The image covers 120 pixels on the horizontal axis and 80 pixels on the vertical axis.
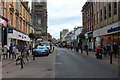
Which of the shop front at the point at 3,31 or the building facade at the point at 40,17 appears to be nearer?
the shop front at the point at 3,31

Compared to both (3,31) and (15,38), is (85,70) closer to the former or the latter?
(3,31)

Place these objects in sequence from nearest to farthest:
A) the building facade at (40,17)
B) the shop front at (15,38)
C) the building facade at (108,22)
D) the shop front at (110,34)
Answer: the shop front at (110,34) → the building facade at (108,22) → the shop front at (15,38) → the building facade at (40,17)

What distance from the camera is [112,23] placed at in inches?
842

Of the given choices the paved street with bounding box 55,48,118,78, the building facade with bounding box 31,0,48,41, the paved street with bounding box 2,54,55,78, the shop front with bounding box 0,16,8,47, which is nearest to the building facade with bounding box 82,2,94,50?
the shop front with bounding box 0,16,8,47

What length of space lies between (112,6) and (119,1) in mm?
2610

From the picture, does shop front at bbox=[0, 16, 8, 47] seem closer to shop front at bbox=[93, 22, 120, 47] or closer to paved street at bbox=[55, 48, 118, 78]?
paved street at bbox=[55, 48, 118, 78]

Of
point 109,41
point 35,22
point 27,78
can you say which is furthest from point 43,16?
point 27,78

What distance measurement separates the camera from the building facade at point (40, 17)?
71562mm

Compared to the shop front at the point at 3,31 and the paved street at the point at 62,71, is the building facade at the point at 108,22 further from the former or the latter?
the shop front at the point at 3,31

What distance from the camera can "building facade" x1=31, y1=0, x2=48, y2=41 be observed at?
235 feet

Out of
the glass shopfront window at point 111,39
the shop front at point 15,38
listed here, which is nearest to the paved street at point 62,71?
the glass shopfront window at point 111,39

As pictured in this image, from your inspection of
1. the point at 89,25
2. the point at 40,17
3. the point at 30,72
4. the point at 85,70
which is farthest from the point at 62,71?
the point at 40,17

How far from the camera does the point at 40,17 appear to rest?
240 ft

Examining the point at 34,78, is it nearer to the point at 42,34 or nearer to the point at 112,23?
the point at 112,23
